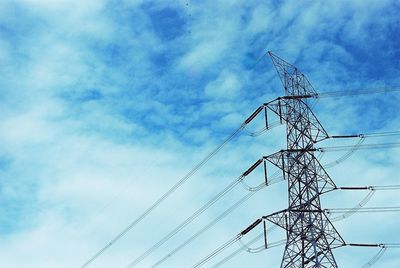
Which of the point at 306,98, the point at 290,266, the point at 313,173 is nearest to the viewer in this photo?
the point at 290,266

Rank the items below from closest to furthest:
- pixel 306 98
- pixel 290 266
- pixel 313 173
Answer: pixel 290 266 < pixel 313 173 < pixel 306 98

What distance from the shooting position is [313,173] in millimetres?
42500

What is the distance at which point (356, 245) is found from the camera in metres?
→ 41.8

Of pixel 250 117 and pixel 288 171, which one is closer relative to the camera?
pixel 288 171

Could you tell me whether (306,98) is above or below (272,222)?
above

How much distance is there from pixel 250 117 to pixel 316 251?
12216 mm

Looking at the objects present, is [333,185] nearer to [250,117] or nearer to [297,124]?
[297,124]

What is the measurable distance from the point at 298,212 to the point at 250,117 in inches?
375

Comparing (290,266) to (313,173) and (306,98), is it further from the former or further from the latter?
(306,98)

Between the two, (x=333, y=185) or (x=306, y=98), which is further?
(x=306, y=98)

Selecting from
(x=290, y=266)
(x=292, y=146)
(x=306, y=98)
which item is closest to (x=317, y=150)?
(x=292, y=146)

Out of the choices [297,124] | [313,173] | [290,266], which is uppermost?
[297,124]

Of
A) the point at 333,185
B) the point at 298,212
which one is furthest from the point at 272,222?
the point at 333,185

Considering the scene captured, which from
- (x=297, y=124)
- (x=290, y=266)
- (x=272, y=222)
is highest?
(x=297, y=124)
